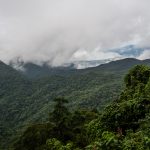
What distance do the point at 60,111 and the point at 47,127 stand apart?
3.04 meters

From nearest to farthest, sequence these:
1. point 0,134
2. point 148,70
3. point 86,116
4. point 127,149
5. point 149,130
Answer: point 127,149, point 149,130, point 148,70, point 86,116, point 0,134

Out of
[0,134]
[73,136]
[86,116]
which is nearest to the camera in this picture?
[73,136]

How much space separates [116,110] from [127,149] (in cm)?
758

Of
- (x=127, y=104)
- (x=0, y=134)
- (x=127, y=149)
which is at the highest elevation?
(x=127, y=104)

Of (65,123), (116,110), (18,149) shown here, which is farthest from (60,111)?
(116,110)

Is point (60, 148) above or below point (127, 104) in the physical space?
below

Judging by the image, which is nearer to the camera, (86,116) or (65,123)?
(65,123)

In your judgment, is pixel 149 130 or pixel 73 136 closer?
pixel 149 130

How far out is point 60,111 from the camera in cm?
5838

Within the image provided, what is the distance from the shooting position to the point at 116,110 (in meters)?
24.9

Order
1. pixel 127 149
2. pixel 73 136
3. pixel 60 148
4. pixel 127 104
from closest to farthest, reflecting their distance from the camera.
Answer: pixel 127 149 → pixel 60 148 → pixel 127 104 → pixel 73 136

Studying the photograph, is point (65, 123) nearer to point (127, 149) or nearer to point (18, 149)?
point (18, 149)

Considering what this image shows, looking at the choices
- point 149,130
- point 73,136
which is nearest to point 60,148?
point 149,130

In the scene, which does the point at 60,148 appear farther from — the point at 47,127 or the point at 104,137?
the point at 47,127
